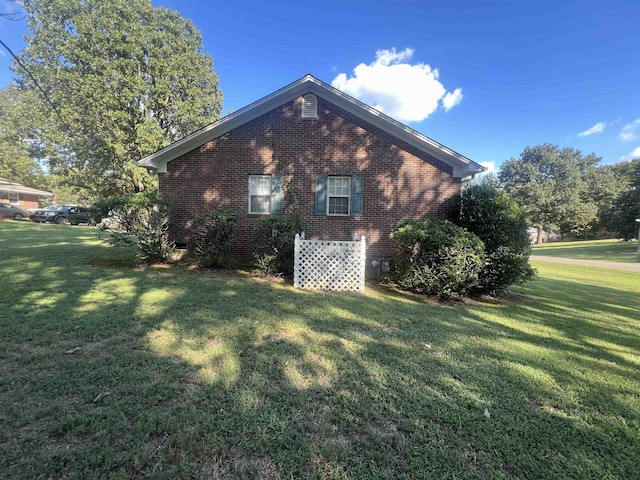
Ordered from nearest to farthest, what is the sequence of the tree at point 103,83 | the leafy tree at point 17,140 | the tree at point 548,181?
the tree at point 103,83, the leafy tree at point 17,140, the tree at point 548,181

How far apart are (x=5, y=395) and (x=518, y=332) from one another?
6205 millimetres

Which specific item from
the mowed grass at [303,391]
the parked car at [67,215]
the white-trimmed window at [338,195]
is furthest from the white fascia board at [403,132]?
the parked car at [67,215]

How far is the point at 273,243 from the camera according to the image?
7.79m

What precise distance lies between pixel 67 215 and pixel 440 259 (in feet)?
95.6

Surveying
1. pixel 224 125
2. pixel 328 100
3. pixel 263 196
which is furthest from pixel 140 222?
pixel 328 100

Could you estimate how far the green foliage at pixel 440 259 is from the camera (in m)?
6.29

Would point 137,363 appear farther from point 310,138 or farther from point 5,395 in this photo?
point 310,138

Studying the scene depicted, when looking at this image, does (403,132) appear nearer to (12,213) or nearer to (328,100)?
(328,100)

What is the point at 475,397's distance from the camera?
2.83m

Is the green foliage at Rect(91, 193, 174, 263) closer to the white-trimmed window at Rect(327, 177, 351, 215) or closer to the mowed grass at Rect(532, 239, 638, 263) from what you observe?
the white-trimmed window at Rect(327, 177, 351, 215)

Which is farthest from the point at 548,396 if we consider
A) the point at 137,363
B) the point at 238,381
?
the point at 137,363

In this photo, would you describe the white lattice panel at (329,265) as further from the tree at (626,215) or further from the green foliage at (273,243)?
the tree at (626,215)

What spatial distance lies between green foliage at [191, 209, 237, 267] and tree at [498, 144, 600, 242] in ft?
127

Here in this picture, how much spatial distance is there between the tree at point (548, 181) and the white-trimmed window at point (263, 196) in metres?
37.0
